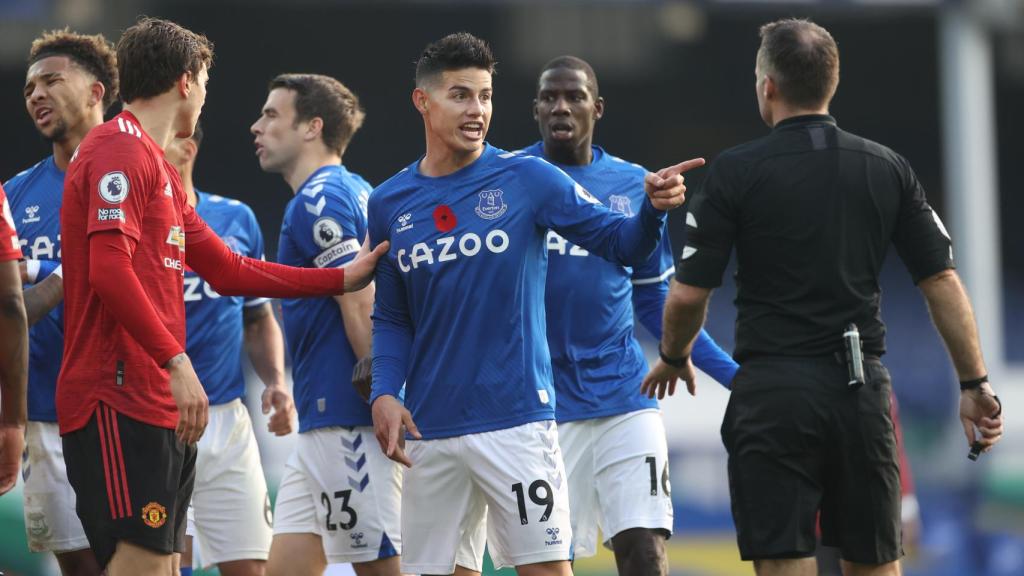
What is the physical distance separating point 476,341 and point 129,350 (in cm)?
117

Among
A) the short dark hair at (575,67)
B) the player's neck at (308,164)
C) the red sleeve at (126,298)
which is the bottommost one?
the red sleeve at (126,298)

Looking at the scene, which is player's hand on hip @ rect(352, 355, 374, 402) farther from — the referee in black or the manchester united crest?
the referee in black

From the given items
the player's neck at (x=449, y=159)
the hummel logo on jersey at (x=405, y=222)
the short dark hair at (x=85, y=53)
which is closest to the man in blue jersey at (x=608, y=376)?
the player's neck at (x=449, y=159)

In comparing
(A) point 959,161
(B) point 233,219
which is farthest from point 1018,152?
(B) point 233,219

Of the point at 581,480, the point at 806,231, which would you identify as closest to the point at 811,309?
the point at 806,231

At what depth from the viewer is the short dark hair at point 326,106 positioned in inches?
247

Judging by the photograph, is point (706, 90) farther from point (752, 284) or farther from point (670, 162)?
point (752, 284)

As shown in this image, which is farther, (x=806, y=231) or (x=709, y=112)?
(x=709, y=112)

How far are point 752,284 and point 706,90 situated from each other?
17.2 meters

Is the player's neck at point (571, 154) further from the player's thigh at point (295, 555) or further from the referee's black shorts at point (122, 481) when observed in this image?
the referee's black shorts at point (122, 481)

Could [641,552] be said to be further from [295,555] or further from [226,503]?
[226,503]

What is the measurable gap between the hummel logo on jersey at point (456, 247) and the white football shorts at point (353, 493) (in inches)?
45.7

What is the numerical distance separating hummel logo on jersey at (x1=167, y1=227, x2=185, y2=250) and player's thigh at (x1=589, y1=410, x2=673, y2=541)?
2.15 meters

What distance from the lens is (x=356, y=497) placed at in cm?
575
